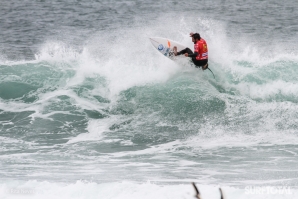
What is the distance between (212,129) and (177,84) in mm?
2976

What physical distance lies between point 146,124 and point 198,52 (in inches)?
107

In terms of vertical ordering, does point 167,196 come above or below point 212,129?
above

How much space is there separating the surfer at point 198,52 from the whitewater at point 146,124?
76cm

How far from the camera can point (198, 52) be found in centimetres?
1508

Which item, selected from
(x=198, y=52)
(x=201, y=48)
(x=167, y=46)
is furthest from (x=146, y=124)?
(x=167, y=46)

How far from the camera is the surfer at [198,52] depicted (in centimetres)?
1500

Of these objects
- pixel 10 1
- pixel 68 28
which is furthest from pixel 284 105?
pixel 10 1

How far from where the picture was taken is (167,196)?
325 inches

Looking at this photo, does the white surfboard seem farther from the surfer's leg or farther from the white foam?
the white foam

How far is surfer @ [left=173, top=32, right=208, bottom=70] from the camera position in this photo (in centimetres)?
1500

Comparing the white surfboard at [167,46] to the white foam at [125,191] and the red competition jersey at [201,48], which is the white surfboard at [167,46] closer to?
the red competition jersey at [201,48]

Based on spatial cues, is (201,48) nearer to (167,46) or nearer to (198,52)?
(198,52)

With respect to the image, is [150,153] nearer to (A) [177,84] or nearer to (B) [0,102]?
(A) [177,84]

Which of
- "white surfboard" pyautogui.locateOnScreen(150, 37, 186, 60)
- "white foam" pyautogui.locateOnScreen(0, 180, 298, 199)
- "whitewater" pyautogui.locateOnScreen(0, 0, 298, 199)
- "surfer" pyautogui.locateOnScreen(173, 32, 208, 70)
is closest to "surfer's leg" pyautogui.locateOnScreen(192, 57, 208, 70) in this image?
"surfer" pyautogui.locateOnScreen(173, 32, 208, 70)
